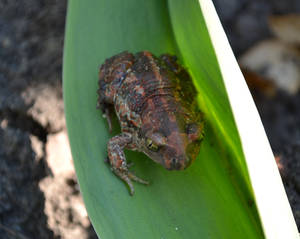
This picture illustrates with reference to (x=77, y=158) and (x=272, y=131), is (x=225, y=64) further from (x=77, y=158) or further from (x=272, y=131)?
(x=272, y=131)

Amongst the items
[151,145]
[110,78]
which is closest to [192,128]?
[151,145]

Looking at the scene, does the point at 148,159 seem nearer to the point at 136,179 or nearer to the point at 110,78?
the point at 136,179

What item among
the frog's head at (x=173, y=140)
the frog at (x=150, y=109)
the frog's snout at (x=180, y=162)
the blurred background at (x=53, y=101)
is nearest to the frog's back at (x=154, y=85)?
the frog at (x=150, y=109)

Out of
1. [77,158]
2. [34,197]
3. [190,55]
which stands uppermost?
[190,55]

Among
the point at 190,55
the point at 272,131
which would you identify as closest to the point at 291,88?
the point at 272,131

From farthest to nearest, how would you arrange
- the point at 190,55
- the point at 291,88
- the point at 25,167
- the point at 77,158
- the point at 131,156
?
the point at 291,88 → the point at 25,167 → the point at 131,156 → the point at 190,55 → the point at 77,158

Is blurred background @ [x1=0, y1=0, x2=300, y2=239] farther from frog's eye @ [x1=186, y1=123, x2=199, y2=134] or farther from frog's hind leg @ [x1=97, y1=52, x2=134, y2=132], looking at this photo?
frog's eye @ [x1=186, y1=123, x2=199, y2=134]

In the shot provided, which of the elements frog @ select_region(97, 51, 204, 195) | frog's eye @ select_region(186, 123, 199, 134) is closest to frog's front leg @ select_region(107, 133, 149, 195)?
frog @ select_region(97, 51, 204, 195)
